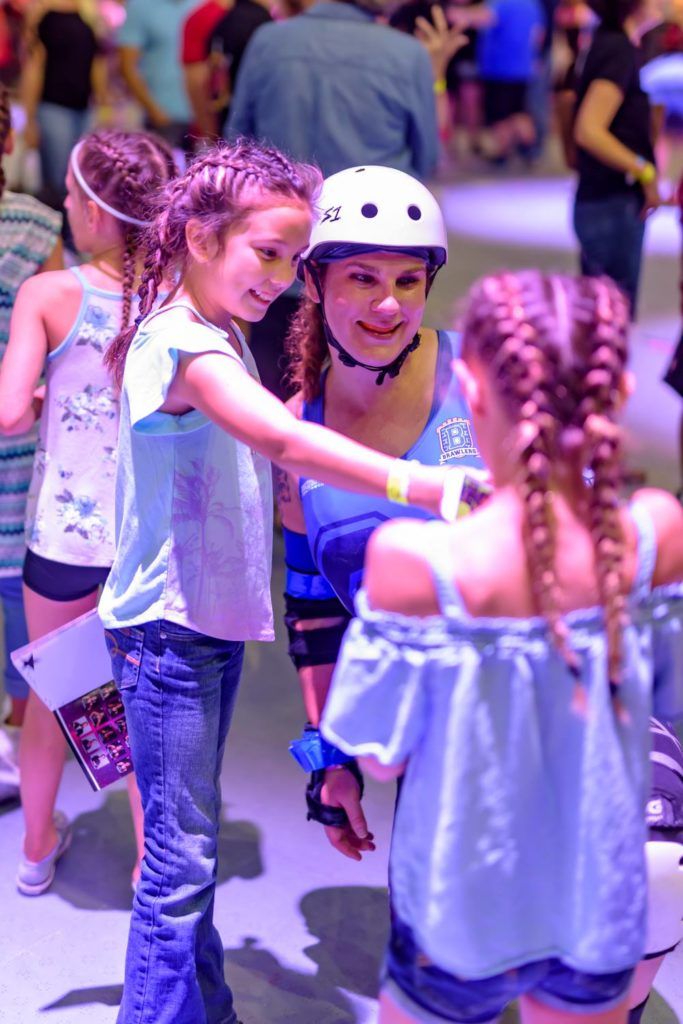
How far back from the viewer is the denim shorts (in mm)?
1632

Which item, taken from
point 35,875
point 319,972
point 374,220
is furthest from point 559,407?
point 35,875

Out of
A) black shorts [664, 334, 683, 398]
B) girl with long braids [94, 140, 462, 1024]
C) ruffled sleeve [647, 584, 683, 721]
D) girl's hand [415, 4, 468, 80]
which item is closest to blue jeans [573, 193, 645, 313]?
girl's hand [415, 4, 468, 80]

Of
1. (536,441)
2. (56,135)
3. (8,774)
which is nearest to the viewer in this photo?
(536,441)

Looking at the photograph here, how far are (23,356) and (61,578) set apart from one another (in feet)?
1.56

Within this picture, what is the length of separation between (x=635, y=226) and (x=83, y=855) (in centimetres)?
345

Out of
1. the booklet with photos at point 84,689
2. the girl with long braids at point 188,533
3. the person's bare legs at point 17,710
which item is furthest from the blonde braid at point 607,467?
the person's bare legs at point 17,710

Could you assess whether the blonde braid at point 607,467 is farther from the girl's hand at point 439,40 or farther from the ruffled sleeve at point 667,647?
the girl's hand at point 439,40

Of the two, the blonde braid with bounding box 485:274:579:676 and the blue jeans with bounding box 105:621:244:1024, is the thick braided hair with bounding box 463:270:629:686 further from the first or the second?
the blue jeans with bounding box 105:621:244:1024

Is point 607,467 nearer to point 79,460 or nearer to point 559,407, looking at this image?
point 559,407

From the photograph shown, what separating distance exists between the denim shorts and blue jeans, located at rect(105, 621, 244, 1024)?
0.59 m

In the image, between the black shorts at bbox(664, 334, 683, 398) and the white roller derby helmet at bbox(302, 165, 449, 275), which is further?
the black shorts at bbox(664, 334, 683, 398)

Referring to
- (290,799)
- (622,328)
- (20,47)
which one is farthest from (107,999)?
(20,47)

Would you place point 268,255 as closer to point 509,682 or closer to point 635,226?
point 509,682

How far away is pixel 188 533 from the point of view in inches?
82.8
